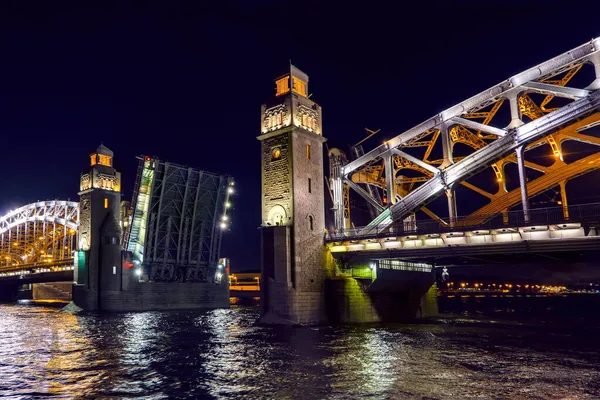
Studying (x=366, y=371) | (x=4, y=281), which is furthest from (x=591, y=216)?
(x=4, y=281)

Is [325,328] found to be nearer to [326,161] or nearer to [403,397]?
[326,161]

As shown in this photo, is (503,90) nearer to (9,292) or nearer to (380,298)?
(380,298)

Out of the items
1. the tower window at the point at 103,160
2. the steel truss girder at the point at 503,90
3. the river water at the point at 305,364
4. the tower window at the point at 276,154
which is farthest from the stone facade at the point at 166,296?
the steel truss girder at the point at 503,90

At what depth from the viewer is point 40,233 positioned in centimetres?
10500

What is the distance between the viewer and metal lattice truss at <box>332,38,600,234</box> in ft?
102

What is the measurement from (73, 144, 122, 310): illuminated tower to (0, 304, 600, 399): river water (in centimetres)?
2539

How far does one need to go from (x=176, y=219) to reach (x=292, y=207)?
1075 inches

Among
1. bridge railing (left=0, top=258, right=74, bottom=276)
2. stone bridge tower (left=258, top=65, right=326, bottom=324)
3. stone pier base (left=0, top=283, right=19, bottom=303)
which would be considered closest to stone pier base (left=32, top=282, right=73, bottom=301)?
stone pier base (left=0, top=283, right=19, bottom=303)

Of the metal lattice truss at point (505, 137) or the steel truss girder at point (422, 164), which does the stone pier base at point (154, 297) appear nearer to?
the metal lattice truss at point (505, 137)

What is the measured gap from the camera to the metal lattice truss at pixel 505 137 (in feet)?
102

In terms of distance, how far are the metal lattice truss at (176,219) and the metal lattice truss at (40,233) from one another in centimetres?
2649

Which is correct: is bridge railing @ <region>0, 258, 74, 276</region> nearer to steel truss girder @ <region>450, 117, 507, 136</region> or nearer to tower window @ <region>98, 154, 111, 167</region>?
tower window @ <region>98, 154, 111, 167</region>

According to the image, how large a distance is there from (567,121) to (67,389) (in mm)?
30338

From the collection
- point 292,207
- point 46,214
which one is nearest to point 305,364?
point 292,207
